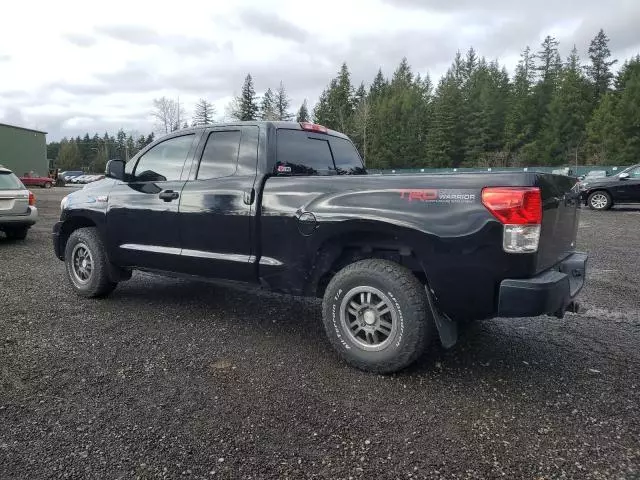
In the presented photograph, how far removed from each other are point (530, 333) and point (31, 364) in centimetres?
413

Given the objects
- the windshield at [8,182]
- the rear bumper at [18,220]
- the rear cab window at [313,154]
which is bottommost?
the rear bumper at [18,220]

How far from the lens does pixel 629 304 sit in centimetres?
526

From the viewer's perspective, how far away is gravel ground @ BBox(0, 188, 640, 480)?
2.44 meters

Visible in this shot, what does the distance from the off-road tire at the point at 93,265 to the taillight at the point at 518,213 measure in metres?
4.10

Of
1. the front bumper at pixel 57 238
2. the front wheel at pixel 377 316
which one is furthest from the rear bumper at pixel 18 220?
the front wheel at pixel 377 316

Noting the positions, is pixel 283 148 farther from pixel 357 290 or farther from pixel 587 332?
pixel 587 332

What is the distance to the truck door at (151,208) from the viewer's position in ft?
15.2

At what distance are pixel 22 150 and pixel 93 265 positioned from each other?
4255 cm

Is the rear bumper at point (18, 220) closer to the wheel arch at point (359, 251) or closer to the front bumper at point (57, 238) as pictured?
the front bumper at point (57, 238)

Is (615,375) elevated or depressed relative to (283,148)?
depressed

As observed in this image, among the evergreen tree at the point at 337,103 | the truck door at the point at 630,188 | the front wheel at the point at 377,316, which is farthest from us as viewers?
the evergreen tree at the point at 337,103

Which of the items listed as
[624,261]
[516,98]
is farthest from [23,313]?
[516,98]

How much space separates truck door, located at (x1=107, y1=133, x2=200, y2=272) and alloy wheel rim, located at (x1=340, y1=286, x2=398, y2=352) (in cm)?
187

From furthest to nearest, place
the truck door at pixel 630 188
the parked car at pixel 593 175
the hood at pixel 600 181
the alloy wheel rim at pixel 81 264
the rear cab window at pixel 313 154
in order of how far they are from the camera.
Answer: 1. the parked car at pixel 593 175
2. the hood at pixel 600 181
3. the truck door at pixel 630 188
4. the alloy wheel rim at pixel 81 264
5. the rear cab window at pixel 313 154
